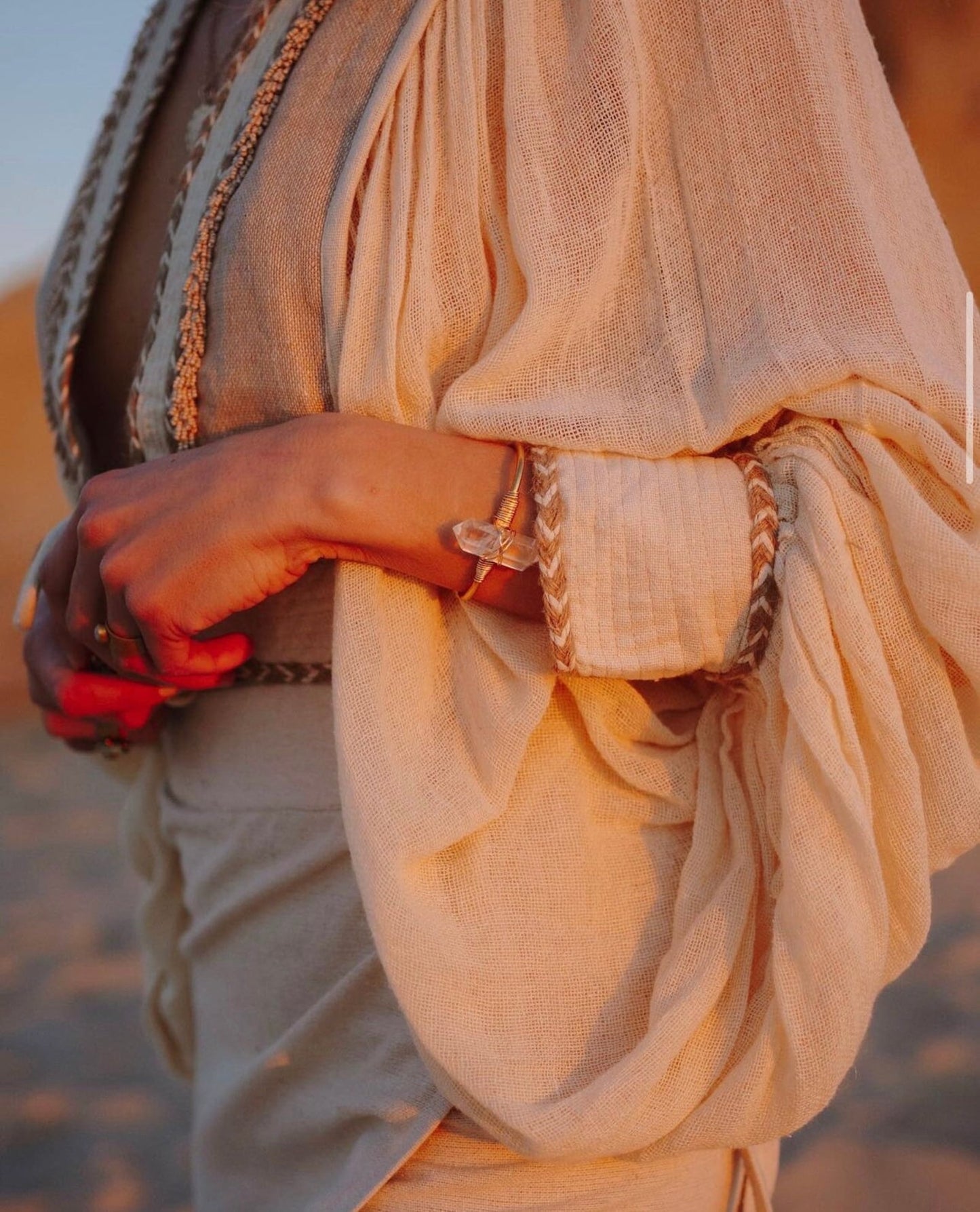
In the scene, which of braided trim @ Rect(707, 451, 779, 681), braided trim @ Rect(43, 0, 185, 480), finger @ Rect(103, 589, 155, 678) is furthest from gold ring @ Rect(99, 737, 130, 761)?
braided trim @ Rect(707, 451, 779, 681)

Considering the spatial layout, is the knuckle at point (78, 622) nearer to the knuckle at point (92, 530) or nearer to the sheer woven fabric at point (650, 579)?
the knuckle at point (92, 530)

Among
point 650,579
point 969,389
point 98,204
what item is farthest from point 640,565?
point 98,204

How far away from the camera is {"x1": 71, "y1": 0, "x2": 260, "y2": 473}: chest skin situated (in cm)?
121

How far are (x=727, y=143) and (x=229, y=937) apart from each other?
2.81ft

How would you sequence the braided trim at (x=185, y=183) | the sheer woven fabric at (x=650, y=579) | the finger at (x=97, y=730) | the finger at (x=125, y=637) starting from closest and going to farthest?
1. the sheer woven fabric at (x=650, y=579)
2. the finger at (x=125, y=637)
3. the braided trim at (x=185, y=183)
4. the finger at (x=97, y=730)

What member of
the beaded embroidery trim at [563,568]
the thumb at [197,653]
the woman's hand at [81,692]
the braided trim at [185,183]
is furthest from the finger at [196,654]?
the beaded embroidery trim at [563,568]

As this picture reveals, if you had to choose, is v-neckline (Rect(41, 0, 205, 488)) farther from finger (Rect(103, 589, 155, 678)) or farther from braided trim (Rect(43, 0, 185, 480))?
finger (Rect(103, 589, 155, 678))

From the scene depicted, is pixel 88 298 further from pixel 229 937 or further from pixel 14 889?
pixel 14 889

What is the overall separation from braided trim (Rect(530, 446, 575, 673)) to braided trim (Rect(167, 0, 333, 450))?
35 cm

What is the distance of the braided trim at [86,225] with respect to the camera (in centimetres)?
123

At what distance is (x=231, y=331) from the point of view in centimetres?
98

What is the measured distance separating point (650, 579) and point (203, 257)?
1.62 feet

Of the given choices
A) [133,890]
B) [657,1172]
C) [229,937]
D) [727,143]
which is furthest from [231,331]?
[133,890]

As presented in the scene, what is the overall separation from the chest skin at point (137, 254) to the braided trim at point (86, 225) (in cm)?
1
